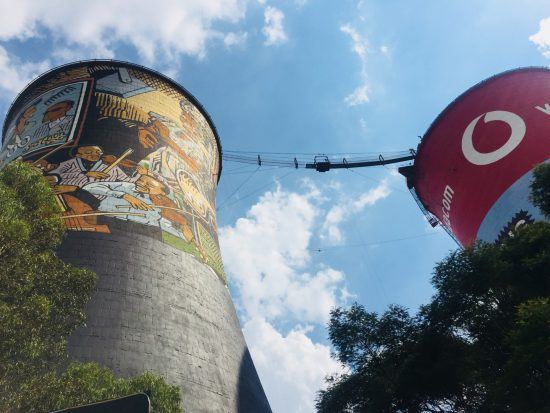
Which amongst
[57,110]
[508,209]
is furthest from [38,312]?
[508,209]

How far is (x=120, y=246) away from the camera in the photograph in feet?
45.5

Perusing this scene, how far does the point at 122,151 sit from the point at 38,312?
10.3 meters

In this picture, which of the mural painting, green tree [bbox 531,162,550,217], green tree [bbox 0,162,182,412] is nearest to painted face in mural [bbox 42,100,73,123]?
the mural painting

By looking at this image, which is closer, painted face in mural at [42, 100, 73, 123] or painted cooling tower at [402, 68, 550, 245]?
painted cooling tower at [402, 68, 550, 245]

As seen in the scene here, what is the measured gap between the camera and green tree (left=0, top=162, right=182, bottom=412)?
6465 mm

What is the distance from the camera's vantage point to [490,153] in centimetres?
1667

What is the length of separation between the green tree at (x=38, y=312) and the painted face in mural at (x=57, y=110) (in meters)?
9.97

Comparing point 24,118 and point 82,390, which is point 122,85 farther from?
point 82,390

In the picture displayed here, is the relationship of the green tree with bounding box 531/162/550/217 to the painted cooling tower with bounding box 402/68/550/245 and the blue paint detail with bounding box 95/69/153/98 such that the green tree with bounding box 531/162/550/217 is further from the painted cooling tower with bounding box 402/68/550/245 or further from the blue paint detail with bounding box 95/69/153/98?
the blue paint detail with bounding box 95/69/153/98

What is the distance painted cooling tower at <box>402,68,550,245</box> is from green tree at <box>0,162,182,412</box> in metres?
13.0

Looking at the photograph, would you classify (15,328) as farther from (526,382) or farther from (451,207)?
(451,207)

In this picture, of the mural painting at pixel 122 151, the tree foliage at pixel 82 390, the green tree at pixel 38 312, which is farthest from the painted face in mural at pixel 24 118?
the tree foliage at pixel 82 390

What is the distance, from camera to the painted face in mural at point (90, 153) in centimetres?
1563

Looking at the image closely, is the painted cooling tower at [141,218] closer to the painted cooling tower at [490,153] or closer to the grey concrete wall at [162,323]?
the grey concrete wall at [162,323]
